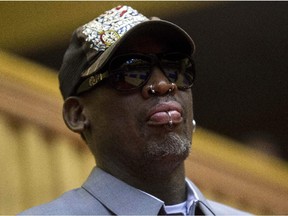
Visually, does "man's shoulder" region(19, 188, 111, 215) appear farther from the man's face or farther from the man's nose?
the man's nose

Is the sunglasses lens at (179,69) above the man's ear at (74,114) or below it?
above

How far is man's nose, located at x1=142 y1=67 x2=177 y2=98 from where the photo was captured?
1943 millimetres

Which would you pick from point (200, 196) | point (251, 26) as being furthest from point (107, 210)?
point (251, 26)

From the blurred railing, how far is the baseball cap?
1704mm

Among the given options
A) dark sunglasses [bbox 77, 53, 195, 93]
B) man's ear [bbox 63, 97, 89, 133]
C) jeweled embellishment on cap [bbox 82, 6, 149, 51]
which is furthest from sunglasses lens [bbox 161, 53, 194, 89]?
man's ear [bbox 63, 97, 89, 133]

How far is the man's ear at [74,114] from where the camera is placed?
2.06 metres

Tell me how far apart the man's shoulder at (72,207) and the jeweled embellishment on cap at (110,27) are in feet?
1.09

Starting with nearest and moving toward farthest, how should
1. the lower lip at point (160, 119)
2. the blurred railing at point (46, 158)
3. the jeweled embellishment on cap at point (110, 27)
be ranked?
the lower lip at point (160, 119) → the jeweled embellishment on cap at point (110, 27) → the blurred railing at point (46, 158)

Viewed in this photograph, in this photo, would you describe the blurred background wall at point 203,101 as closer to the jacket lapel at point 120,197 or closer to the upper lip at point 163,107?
the jacket lapel at point 120,197

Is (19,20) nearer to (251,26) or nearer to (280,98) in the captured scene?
(251,26)

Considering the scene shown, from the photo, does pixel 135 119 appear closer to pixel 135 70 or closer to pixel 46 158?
pixel 135 70

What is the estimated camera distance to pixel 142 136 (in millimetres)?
1936

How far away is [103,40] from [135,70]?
123 mm

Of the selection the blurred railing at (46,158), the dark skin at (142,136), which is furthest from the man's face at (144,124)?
the blurred railing at (46,158)
